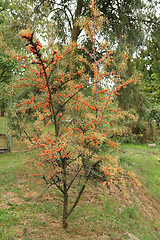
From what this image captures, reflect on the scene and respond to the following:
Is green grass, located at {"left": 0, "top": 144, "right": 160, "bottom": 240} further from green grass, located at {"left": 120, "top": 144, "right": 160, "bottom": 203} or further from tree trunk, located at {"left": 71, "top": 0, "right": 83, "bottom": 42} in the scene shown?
tree trunk, located at {"left": 71, "top": 0, "right": 83, "bottom": 42}

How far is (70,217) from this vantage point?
4695 millimetres

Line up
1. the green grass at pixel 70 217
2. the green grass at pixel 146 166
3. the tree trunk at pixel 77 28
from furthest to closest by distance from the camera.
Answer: the green grass at pixel 146 166, the tree trunk at pixel 77 28, the green grass at pixel 70 217

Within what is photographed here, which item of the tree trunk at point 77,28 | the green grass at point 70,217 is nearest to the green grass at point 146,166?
the green grass at point 70,217

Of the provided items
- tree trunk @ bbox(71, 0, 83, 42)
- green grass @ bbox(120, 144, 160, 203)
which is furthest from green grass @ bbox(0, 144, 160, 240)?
tree trunk @ bbox(71, 0, 83, 42)

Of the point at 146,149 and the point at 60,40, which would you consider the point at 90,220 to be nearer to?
the point at 60,40

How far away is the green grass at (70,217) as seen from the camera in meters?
3.92

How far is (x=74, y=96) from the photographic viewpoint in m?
3.86

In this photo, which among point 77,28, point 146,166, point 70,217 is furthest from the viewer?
point 146,166

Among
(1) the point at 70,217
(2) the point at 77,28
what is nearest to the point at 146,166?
(1) the point at 70,217

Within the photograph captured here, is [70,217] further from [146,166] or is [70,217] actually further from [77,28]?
[146,166]

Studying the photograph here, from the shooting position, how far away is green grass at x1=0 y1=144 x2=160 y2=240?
12.8 ft

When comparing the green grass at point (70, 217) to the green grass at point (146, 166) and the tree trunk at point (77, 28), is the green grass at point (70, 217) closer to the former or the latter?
the green grass at point (146, 166)

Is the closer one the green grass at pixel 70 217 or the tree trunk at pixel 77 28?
the green grass at pixel 70 217

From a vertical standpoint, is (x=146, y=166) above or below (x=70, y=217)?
below
